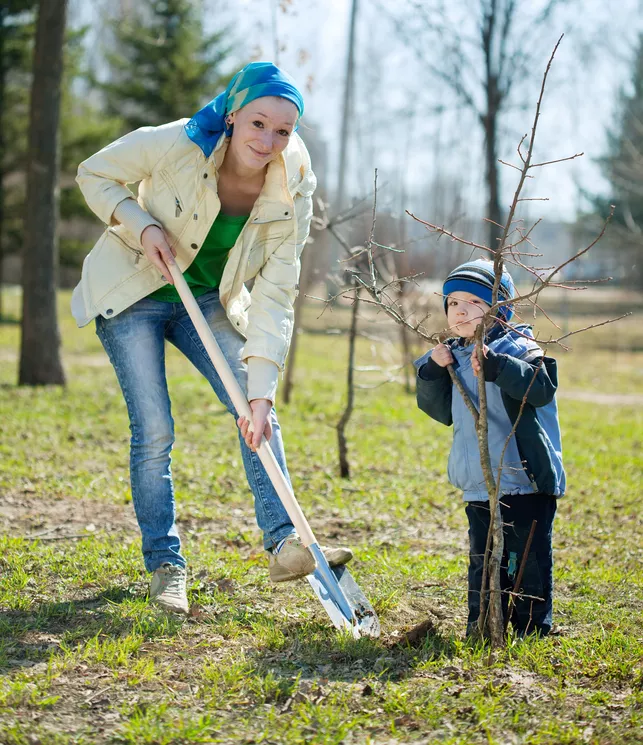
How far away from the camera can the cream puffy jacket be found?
3281 mm

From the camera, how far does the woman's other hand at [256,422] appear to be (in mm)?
3172

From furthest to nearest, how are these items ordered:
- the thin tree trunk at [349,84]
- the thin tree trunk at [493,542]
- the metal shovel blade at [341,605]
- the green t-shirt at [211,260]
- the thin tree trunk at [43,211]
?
the thin tree trunk at [349,84] → the thin tree trunk at [43,211] → the green t-shirt at [211,260] → the metal shovel blade at [341,605] → the thin tree trunk at [493,542]

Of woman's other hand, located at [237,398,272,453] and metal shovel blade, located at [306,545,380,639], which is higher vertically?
woman's other hand, located at [237,398,272,453]

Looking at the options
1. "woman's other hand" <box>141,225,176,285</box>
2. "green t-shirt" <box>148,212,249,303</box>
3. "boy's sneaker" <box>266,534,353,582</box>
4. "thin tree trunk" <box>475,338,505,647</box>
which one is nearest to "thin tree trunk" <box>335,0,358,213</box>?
"green t-shirt" <box>148,212,249,303</box>

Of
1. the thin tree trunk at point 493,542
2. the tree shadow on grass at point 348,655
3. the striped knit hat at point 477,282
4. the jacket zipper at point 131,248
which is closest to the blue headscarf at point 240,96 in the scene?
the jacket zipper at point 131,248

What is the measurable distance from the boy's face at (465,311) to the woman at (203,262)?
625 millimetres

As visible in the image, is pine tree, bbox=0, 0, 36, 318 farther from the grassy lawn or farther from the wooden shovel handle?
the wooden shovel handle

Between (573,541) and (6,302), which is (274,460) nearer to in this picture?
(573,541)

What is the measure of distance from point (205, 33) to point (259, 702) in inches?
800

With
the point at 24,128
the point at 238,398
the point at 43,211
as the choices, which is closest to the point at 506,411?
the point at 238,398

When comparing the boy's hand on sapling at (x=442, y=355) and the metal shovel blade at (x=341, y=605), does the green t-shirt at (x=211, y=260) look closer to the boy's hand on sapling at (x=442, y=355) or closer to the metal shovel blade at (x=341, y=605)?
the boy's hand on sapling at (x=442, y=355)

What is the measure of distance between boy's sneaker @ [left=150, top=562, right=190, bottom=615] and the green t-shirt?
105 cm

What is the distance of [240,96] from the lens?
3.19m

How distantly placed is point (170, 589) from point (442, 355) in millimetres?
1355
